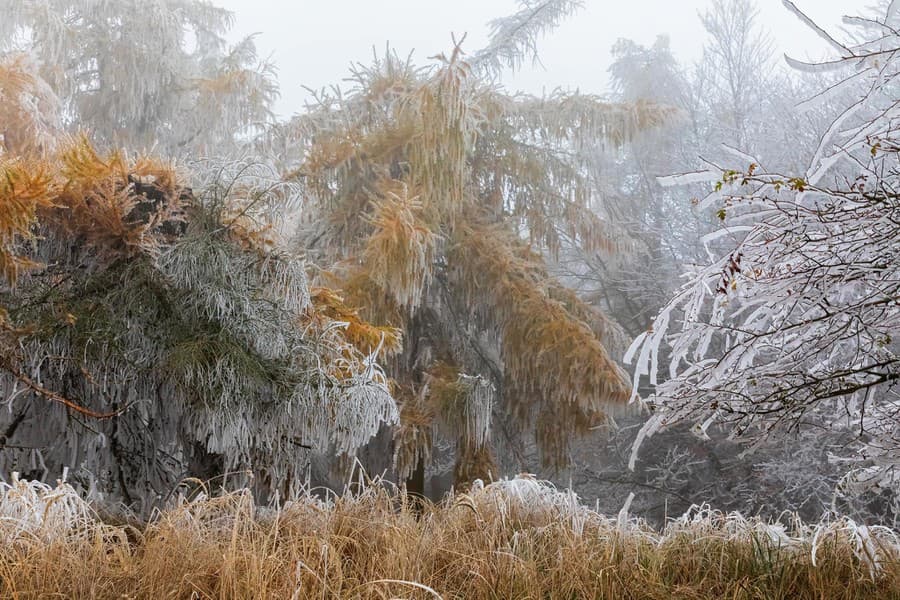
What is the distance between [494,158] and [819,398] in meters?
5.10

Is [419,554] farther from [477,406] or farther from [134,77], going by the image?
[134,77]

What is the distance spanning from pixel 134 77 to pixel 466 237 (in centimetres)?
464

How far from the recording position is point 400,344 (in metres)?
4.98

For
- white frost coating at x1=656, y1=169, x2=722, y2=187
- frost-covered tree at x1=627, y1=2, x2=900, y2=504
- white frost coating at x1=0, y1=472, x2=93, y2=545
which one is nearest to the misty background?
frost-covered tree at x1=627, y1=2, x2=900, y2=504

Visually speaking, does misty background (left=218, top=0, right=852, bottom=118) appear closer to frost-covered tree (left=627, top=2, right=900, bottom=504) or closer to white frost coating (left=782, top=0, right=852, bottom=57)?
white frost coating (left=782, top=0, right=852, bottom=57)

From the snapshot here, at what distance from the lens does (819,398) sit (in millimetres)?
2379

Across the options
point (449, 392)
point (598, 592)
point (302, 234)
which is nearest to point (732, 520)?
point (598, 592)

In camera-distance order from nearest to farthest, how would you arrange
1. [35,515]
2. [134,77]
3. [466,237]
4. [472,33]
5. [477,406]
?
1. [35,515]
2. [477,406]
3. [466,237]
4. [134,77]
5. [472,33]

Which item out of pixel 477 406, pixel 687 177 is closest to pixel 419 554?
pixel 687 177

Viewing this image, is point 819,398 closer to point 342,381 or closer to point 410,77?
point 342,381

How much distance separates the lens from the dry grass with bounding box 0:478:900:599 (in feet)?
7.48

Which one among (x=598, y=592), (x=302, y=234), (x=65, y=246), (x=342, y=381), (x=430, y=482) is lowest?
(x=430, y=482)

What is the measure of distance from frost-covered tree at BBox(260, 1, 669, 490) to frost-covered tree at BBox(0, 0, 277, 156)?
159 cm

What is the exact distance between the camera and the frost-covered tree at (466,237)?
19.1ft
